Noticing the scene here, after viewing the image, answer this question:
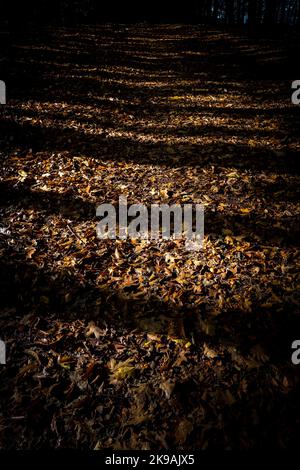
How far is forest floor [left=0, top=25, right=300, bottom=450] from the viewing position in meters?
2.37

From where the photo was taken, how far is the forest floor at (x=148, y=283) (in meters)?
2.37

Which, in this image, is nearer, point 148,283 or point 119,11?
point 148,283

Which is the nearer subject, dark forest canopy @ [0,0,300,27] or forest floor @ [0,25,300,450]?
forest floor @ [0,25,300,450]

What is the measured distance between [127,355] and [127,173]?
3.48 metres

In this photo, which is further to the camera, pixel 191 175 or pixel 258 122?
pixel 258 122

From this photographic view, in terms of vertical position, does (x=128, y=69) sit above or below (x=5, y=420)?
above

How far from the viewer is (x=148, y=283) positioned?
3439 mm

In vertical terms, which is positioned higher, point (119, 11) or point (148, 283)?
point (119, 11)

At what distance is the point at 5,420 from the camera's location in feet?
7.63

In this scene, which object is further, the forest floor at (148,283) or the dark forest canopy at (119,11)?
the dark forest canopy at (119,11)

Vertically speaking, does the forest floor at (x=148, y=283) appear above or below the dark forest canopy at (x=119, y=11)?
below

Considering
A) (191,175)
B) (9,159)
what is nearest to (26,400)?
(191,175)

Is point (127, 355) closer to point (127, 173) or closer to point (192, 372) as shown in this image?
point (192, 372)

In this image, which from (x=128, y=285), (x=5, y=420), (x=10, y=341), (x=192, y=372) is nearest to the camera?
(x=5, y=420)
